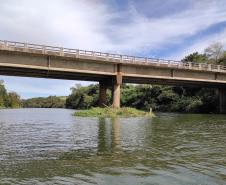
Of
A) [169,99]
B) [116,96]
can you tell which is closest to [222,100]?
[169,99]

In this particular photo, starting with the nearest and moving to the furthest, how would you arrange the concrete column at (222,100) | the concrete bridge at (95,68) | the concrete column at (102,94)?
1. the concrete bridge at (95,68)
2. the concrete column at (102,94)
3. the concrete column at (222,100)

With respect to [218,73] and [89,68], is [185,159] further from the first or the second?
[218,73]

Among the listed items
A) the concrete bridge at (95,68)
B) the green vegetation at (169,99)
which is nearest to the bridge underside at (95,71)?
the concrete bridge at (95,68)

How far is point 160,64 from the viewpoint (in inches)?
2527

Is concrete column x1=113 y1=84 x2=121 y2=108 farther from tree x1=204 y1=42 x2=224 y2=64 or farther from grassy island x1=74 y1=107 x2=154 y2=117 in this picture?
tree x1=204 y1=42 x2=224 y2=64

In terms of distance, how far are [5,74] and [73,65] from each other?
12.6 m

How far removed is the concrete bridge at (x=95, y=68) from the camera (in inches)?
1976

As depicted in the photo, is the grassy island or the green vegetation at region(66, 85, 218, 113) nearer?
the grassy island

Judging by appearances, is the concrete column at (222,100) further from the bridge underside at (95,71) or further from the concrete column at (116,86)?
the concrete column at (116,86)

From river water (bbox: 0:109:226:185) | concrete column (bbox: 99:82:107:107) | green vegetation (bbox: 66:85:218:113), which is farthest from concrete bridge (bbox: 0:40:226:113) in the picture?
river water (bbox: 0:109:226:185)

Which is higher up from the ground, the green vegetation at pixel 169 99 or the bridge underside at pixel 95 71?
the bridge underside at pixel 95 71

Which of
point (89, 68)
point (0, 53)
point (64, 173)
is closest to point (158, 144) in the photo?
point (64, 173)

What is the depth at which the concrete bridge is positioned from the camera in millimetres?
50184

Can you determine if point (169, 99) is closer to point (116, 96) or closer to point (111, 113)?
A: point (116, 96)
